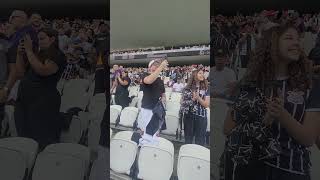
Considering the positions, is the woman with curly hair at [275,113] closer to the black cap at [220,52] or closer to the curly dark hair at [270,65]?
the curly dark hair at [270,65]

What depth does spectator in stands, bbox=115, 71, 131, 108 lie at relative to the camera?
327 cm

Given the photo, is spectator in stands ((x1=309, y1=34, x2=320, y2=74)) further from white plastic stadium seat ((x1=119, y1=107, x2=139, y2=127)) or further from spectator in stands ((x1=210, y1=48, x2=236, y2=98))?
white plastic stadium seat ((x1=119, y1=107, x2=139, y2=127))

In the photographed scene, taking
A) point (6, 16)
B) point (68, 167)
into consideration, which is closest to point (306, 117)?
point (68, 167)

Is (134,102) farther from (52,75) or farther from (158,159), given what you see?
(52,75)

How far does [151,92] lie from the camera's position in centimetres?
325

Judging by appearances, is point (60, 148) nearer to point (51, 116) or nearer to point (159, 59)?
point (51, 116)

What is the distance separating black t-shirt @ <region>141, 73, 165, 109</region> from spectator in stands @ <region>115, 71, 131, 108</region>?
130 millimetres

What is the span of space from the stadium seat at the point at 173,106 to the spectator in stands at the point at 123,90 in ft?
1.09

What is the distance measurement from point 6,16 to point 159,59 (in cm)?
132

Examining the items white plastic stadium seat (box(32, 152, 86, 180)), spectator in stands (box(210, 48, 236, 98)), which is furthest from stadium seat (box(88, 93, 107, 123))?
spectator in stands (box(210, 48, 236, 98))

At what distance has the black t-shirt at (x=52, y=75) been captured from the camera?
332 centimetres

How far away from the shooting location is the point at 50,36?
10.9 feet

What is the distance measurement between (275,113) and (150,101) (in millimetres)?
986

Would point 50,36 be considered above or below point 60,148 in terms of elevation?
above
